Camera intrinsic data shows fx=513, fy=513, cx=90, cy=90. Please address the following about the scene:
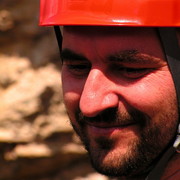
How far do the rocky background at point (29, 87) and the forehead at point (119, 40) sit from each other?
1.82m

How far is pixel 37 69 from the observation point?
3830 millimetres

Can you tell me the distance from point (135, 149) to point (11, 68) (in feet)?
6.57

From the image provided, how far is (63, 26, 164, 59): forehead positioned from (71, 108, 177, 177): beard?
0.77 ft

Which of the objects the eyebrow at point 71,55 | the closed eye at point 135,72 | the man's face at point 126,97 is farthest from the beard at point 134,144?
the eyebrow at point 71,55

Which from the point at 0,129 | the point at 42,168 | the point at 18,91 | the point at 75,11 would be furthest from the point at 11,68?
the point at 75,11

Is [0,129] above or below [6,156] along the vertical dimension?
above

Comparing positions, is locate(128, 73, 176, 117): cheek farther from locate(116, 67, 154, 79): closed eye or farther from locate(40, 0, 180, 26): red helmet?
locate(40, 0, 180, 26): red helmet

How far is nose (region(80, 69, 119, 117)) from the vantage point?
6.39 feet

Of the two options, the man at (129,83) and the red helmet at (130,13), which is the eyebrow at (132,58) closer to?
the man at (129,83)

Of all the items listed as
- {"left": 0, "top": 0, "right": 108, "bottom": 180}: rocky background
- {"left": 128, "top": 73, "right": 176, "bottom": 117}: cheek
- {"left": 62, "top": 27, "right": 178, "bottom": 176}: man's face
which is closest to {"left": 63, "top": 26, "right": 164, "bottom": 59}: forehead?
{"left": 62, "top": 27, "right": 178, "bottom": 176}: man's face

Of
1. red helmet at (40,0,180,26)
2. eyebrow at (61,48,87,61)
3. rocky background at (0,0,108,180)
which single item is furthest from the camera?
rocky background at (0,0,108,180)

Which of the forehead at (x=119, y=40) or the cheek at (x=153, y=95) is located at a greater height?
the forehead at (x=119, y=40)

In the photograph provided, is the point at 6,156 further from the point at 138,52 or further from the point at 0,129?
the point at 138,52

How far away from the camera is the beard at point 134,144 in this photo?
1966 millimetres
